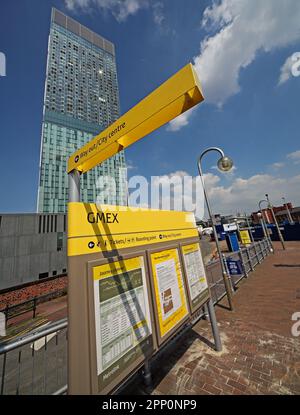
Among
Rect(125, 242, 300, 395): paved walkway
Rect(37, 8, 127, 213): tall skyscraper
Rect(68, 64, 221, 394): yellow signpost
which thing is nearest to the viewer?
Rect(68, 64, 221, 394): yellow signpost

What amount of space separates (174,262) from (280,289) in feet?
20.6

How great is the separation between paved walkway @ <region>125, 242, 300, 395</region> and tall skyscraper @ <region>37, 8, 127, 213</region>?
5843cm

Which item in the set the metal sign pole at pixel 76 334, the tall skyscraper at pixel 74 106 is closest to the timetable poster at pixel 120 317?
the metal sign pole at pixel 76 334

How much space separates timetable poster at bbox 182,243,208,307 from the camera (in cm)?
332

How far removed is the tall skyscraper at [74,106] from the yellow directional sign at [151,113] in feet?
197

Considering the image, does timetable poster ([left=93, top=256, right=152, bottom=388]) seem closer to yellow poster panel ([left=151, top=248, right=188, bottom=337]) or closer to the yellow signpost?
the yellow signpost

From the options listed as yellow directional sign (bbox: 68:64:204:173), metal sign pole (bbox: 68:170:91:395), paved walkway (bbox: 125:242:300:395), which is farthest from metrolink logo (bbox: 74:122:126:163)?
paved walkway (bbox: 125:242:300:395)

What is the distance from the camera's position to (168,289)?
2.76 m

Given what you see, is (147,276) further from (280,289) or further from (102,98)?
(102,98)

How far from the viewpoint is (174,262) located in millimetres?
3092

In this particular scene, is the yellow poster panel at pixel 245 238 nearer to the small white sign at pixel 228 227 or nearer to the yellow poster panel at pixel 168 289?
the small white sign at pixel 228 227

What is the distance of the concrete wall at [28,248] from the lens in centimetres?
1980
